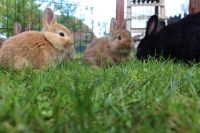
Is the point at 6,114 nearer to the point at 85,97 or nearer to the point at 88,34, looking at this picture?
the point at 85,97

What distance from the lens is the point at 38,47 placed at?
4188 millimetres

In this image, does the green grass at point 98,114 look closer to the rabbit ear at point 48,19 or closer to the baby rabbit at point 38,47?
the baby rabbit at point 38,47

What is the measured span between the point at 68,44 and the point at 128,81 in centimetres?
185

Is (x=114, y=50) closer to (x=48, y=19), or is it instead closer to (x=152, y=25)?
(x=48, y=19)

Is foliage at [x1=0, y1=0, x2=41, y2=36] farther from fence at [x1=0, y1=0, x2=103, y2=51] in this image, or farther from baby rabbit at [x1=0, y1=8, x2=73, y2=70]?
baby rabbit at [x1=0, y1=8, x2=73, y2=70]

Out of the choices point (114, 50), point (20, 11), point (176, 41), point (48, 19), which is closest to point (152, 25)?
point (176, 41)

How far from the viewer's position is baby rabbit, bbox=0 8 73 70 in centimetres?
391

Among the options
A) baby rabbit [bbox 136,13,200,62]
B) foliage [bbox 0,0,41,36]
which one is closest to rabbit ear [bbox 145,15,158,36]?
baby rabbit [bbox 136,13,200,62]

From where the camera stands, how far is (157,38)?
584 centimetres

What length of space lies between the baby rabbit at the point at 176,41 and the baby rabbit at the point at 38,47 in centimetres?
177

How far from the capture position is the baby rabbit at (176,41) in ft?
16.9

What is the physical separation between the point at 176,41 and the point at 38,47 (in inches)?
88.2

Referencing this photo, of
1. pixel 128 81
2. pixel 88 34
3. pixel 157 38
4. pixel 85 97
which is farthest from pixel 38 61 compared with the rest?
pixel 88 34

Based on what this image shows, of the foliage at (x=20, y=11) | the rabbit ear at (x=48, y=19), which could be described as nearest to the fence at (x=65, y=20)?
the foliage at (x=20, y=11)
